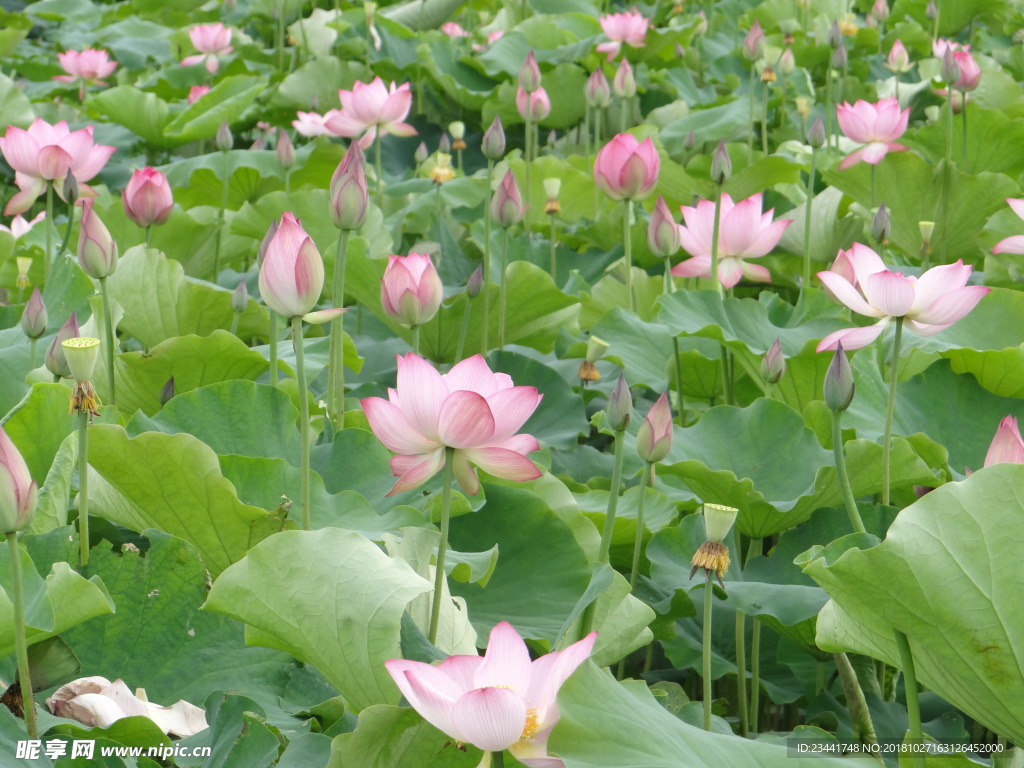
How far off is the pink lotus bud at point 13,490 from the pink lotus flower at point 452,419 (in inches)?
9.2

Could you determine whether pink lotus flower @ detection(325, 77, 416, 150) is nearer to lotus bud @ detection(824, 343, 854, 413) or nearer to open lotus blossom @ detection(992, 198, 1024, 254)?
open lotus blossom @ detection(992, 198, 1024, 254)

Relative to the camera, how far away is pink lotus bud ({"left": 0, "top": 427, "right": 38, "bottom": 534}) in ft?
2.29

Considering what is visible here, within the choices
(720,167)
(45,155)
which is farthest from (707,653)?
(45,155)

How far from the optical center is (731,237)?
157cm

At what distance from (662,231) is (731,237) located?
0.12 metres

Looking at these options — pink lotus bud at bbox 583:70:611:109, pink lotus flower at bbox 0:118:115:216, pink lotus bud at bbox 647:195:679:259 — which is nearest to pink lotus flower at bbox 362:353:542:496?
pink lotus bud at bbox 647:195:679:259

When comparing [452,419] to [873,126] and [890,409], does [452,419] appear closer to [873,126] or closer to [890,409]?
[890,409]

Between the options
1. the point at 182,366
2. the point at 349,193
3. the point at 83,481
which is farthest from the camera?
the point at 182,366

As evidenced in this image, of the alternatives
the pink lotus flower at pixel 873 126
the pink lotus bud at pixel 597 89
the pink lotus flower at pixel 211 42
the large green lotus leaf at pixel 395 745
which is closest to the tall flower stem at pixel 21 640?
the large green lotus leaf at pixel 395 745

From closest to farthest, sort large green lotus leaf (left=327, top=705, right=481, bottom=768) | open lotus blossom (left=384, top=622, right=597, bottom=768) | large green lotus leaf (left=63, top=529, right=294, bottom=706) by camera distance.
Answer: open lotus blossom (left=384, top=622, right=597, bottom=768), large green lotus leaf (left=327, top=705, right=481, bottom=768), large green lotus leaf (left=63, top=529, right=294, bottom=706)

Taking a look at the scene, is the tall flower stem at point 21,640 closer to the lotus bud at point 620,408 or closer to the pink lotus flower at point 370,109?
the lotus bud at point 620,408

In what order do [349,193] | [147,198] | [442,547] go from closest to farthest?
[442,547] → [349,193] → [147,198]

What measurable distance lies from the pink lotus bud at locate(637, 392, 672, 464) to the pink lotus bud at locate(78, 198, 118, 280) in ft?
1.98

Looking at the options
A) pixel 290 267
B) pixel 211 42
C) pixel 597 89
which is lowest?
pixel 211 42
